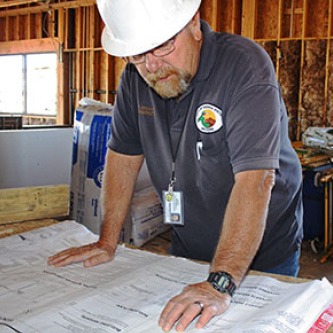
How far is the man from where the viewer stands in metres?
1.14

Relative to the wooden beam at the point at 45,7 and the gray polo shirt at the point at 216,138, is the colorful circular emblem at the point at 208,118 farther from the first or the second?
the wooden beam at the point at 45,7

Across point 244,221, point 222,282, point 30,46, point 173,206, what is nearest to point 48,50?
point 30,46

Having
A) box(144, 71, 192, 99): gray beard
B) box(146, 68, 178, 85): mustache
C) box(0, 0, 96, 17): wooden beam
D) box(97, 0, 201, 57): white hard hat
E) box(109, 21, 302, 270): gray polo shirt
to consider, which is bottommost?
box(109, 21, 302, 270): gray polo shirt

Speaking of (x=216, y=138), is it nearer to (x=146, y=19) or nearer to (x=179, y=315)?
(x=146, y=19)

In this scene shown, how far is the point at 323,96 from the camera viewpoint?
589 centimetres

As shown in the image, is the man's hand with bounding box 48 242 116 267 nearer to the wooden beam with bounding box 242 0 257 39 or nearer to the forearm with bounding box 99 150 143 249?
the forearm with bounding box 99 150 143 249

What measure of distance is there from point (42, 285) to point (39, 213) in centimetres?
70

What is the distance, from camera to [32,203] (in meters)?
1.79

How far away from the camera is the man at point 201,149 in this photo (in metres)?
1.14

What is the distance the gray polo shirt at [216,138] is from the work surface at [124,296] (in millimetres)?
225

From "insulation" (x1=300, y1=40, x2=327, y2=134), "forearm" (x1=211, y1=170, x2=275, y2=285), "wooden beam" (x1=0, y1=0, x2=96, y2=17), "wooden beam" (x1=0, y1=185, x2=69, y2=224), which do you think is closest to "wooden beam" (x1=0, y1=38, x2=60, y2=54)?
"wooden beam" (x1=0, y1=0, x2=96, y2=17)

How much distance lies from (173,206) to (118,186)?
258mm

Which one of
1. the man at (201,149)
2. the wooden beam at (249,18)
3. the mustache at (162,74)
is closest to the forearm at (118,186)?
the man at (201,149)

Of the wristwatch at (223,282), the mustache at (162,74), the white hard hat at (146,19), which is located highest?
the white hard hat at (146,19)
